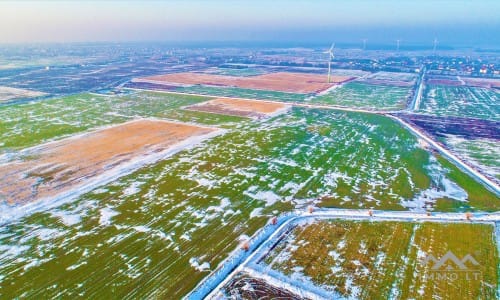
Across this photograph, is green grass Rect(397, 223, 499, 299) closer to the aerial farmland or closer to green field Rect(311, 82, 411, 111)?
the aerial farmland

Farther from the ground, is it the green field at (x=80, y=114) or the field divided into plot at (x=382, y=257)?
the green field at (x=80, y=114)

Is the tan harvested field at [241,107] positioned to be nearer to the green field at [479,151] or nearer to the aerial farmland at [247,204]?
the aerial farmland at [247,204]

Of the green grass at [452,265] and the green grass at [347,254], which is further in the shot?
the green grass at [347,254]

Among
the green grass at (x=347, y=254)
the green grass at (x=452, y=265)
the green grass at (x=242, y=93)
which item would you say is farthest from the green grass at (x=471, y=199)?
the green grass at (x=242, y=93)

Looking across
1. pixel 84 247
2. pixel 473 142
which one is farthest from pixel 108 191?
pixel 473 142

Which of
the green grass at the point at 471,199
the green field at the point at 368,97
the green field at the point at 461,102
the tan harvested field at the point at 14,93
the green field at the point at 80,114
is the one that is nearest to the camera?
the green grass at the point at 471,199

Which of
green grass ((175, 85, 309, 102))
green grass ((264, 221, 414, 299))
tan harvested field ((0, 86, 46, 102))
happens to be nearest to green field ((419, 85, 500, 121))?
green grass ((175, 85, 309, 102))
